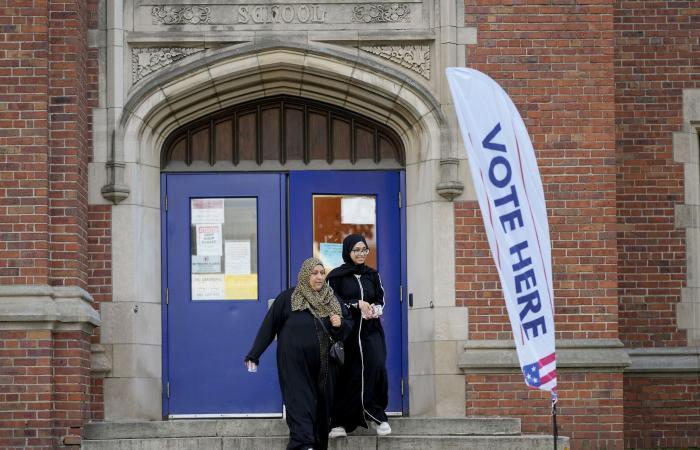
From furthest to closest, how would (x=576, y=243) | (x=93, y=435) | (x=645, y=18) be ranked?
(x=645, y=18), (x=576, y=243), (x=93, y=435)

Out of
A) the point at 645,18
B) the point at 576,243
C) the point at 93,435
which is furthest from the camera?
the point at 645,18

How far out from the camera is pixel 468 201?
40.9 feet

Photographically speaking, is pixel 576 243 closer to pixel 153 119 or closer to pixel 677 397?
pixel 677 397

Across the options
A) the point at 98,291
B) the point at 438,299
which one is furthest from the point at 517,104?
the point at 98,291

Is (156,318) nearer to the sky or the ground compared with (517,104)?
nearer to the ground

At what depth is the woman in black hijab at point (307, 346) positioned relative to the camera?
10.6 metres

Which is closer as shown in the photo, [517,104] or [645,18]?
[517,104]

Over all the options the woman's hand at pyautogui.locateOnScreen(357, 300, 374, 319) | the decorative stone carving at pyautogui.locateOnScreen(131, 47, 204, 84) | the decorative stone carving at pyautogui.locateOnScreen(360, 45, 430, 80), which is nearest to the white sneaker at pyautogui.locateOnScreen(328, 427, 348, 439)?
the woman's hand at pyautogui.locateOnScreen(357, 300, 374, 319)

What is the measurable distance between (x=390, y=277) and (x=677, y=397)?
287cm

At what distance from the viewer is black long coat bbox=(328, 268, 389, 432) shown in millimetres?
11141

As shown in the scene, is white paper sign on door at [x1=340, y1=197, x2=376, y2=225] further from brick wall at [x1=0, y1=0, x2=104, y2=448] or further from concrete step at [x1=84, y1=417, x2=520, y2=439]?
brick wall at [x1=0, y1=0, x2=104, y2=448]

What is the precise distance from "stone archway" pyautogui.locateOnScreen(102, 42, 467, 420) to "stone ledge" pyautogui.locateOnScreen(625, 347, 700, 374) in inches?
72.7

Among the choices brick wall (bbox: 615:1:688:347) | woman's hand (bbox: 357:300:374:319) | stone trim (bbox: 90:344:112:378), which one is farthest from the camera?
brick wall (bbox: 615:1:688:347)

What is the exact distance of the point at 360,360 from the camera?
11.1 m
